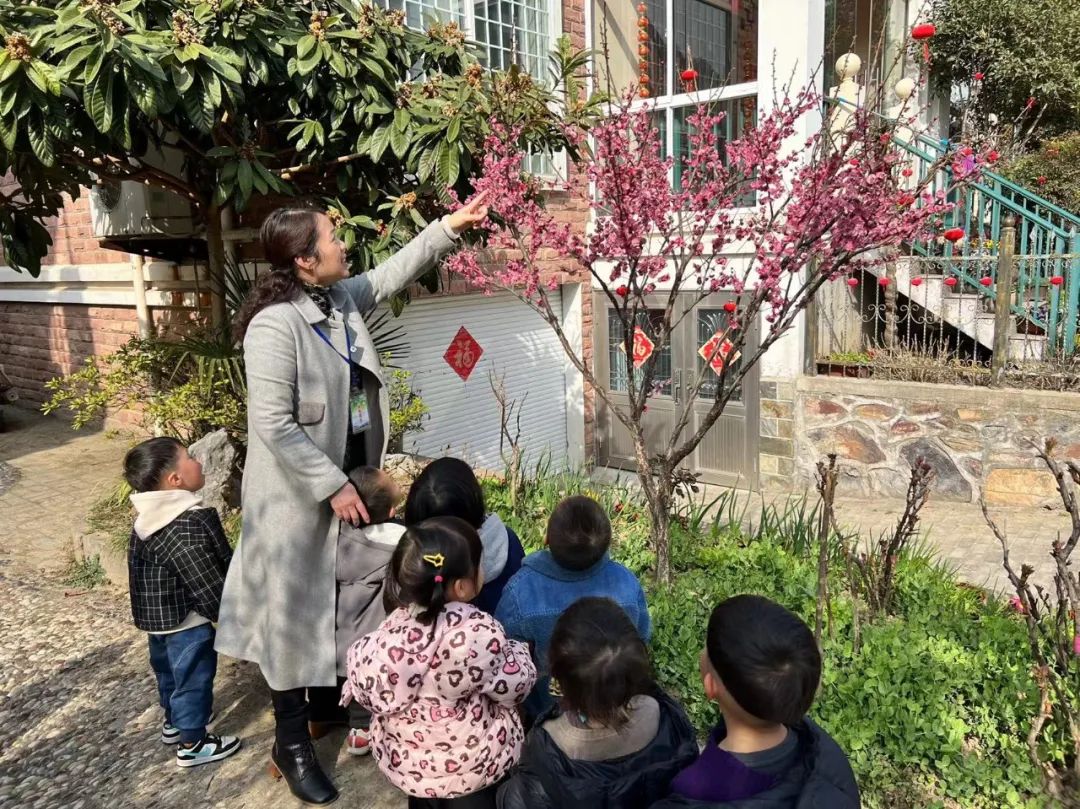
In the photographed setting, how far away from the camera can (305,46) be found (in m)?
4.14

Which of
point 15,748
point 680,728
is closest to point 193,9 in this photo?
point 15,748

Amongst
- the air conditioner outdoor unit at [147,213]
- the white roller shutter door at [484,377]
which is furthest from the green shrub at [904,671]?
the air conditioner outdoor unit at [147,213]

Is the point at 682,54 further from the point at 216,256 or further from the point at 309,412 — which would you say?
the point at 309,412

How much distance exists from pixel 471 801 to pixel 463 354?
212 inches

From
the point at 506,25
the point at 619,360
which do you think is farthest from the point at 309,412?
the point at 619,360

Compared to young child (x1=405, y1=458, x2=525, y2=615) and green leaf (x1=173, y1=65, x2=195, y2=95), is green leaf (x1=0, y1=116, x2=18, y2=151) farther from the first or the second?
young child (x1=405, y1=458, x2=525, y2=615)

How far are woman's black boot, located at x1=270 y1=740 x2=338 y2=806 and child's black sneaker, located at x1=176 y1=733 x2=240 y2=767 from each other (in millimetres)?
397

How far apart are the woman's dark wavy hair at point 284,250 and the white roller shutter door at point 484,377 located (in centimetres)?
398

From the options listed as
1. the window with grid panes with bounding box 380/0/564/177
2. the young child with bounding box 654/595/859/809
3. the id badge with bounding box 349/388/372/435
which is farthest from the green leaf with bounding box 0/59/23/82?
the window with grid panes with bounding box 380/0/564/177

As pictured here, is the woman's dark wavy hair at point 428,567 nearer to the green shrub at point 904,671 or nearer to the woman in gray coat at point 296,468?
the woman in gray coat at point 296,468

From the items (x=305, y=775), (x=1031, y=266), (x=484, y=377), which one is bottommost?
(x=305, y=775)

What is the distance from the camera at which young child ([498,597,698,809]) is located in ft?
6.06

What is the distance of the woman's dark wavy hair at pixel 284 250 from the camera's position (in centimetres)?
255

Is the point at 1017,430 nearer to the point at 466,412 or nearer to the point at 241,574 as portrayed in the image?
the point at 466,412
